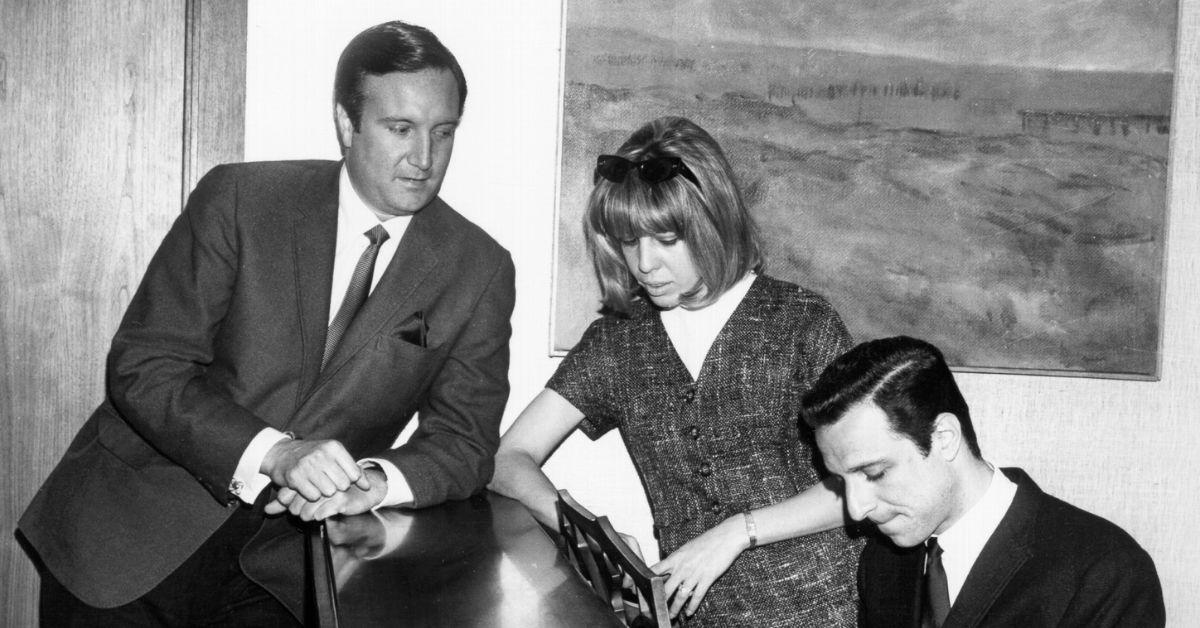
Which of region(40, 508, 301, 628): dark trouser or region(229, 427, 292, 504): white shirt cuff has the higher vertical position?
region(229, 427, 292, 504): white shirt cuff

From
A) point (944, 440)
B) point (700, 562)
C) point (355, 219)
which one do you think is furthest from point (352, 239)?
point (944, 440)

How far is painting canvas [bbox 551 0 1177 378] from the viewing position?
2.88m

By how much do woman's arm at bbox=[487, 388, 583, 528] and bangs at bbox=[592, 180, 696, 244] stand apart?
0.49 meters

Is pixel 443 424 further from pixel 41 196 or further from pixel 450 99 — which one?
pixel 41 196

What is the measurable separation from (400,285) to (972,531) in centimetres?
127

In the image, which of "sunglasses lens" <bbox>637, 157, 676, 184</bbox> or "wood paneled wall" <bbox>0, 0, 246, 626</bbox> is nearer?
"sunglasses lens" <bbox>637, 157, 676, 184</bbox>

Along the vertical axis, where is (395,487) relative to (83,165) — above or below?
below

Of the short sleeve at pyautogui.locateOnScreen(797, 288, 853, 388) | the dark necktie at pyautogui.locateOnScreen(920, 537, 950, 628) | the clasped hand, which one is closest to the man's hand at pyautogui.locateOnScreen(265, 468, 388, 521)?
the clasped hand

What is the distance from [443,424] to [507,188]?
806mm

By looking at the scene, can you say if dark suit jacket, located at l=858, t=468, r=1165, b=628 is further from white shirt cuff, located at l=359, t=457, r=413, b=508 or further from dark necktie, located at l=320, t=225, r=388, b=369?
dark necktie, located at l=320, t=225, r=388, b=369

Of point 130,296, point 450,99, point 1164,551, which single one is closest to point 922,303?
point 1164,551

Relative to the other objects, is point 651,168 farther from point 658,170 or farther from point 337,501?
point 337,501

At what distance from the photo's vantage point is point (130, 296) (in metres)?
2.84

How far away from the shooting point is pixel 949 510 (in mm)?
1900
